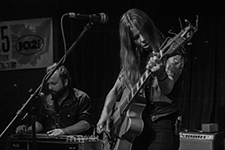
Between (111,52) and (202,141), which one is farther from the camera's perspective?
(111,52)

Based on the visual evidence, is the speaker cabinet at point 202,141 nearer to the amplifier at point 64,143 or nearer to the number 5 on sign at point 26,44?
the amplifier at point 64,143

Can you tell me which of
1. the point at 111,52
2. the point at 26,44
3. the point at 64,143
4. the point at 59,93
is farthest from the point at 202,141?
the point at 26,44

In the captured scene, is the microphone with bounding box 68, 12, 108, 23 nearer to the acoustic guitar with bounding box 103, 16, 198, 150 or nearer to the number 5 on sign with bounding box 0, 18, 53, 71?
the acoustic guitar with bounding box 103, 16, 198, 150

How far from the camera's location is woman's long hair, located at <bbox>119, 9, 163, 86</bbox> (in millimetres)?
2895

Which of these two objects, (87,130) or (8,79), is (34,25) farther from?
(87,130)

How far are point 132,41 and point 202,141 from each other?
→ 72.5 inches

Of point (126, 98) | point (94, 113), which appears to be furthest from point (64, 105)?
point (126, 98)

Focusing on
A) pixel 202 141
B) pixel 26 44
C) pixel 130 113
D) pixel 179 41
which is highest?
pixel 26 44

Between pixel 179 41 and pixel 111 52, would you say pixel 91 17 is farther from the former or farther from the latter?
pixel 111 52

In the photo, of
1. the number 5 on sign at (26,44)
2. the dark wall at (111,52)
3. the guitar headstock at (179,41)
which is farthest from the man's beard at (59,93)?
the guitar headstock at (179,41)

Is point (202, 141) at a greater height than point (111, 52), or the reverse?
point (111, 52)

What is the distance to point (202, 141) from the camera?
4406mm

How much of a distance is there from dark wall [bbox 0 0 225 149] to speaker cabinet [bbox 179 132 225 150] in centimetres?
54

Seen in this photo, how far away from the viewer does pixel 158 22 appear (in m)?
5.40
